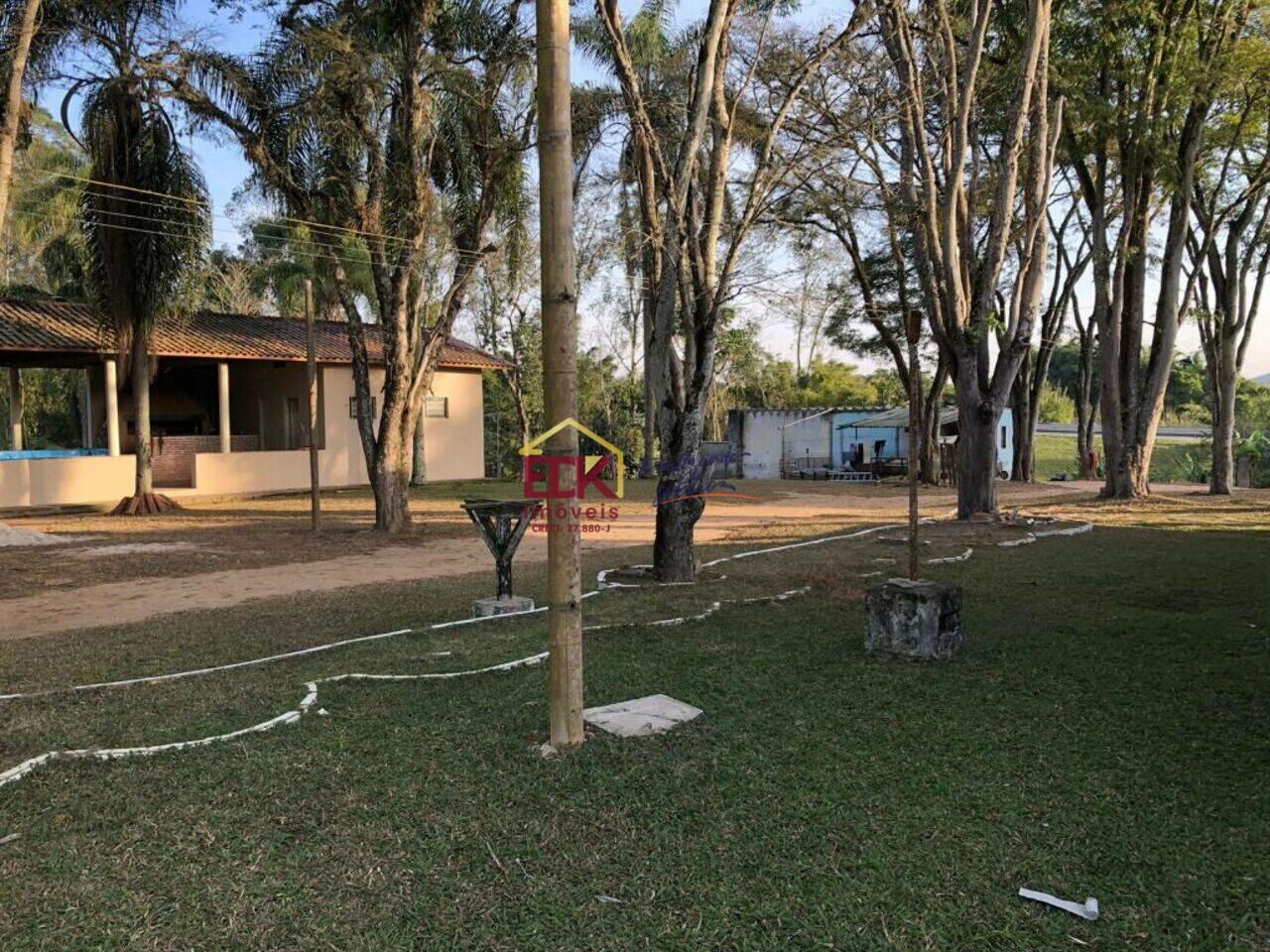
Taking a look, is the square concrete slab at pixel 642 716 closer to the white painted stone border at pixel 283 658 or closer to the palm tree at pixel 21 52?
the white painted stone border at pixel 283 658

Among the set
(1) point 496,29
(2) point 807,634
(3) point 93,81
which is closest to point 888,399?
(1) point 496,29

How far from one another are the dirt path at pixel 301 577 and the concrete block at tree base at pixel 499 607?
235cm

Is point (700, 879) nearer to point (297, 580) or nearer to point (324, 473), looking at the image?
point (297, 580)

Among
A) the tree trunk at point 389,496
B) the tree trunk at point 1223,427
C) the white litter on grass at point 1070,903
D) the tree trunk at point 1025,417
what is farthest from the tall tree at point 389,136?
the tree trunk at point 1025,417

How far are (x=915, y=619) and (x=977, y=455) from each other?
7.62 meters

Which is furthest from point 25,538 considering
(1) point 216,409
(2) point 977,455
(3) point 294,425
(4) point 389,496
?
(2) point 977,455

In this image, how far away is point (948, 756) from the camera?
3477mm

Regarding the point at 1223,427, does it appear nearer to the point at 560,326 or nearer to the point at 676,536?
the point at 676,536

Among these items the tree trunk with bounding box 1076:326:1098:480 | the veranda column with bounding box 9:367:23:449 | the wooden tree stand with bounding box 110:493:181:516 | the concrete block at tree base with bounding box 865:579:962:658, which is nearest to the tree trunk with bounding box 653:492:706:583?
the concrete block at tree base with bounding box 865:579:962:658

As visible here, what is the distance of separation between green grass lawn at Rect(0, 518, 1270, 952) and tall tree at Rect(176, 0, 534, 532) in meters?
7.71

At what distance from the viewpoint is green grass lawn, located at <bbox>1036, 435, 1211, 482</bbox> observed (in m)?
25.3

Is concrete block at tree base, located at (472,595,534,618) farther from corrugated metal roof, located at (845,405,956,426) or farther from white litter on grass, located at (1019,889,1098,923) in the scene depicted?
corrugated metal roof, located at (845,405,956,426)

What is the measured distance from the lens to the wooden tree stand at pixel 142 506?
16.1 meters

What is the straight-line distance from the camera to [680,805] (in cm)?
306
